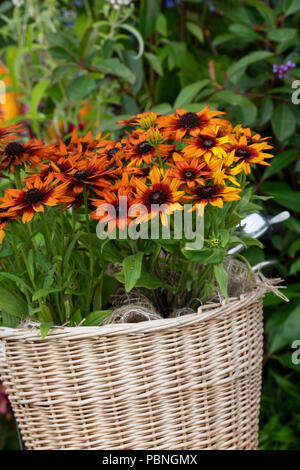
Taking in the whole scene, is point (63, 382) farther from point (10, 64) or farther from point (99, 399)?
point (10, 64)

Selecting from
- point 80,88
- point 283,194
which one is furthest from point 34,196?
point 283,194

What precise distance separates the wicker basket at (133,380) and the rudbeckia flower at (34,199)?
145 mm

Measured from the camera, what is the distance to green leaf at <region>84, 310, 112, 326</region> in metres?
0.63

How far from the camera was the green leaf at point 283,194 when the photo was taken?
1095mm

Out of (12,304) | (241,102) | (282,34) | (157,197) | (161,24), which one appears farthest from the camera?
(161,24)

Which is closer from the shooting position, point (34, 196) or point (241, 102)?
point (34, 196)

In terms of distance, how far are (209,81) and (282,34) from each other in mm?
201

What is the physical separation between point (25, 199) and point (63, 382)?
0.22 meters

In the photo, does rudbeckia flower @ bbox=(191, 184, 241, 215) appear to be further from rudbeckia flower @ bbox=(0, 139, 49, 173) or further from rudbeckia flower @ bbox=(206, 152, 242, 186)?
rudbeckia flower @ bbox=(0, 139, 49, 173)

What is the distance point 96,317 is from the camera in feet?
2.07

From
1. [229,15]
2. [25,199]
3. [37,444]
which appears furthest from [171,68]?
[37,444]

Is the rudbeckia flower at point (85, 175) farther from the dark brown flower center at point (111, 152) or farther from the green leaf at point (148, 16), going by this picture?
the green leaf at point (148, 16)

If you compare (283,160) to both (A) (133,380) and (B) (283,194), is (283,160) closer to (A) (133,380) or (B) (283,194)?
(B) (283,194)

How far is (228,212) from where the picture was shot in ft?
2.20
